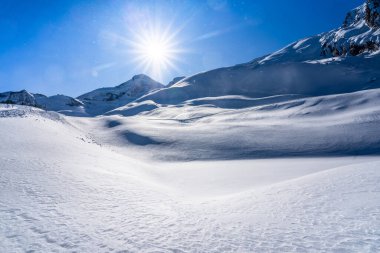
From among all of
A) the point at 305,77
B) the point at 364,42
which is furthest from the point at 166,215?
the point at 364,42

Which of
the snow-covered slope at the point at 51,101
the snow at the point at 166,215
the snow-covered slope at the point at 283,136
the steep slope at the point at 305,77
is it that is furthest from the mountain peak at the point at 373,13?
the snow-covered slope at the point at 51,101

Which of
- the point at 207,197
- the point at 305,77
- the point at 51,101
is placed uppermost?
the point at 51,101

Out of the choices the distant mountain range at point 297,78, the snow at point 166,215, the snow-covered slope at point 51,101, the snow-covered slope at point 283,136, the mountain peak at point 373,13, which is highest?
the mountain peak at point 373,13

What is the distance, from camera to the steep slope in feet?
202

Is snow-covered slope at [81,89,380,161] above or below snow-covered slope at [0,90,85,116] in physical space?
below

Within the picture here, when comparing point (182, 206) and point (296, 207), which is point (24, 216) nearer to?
point (182, 206)

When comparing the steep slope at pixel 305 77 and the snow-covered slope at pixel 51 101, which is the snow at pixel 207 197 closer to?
the steep slope at pixel 305 77

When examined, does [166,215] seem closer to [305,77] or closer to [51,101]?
[305,77]

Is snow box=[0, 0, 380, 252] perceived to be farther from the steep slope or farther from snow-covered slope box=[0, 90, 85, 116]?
snow-covered slope box=[0, 90, 85, 116]

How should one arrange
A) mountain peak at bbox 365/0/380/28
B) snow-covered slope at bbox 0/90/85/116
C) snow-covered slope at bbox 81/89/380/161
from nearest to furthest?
snow-covered slope at bbox 81/89/380/161
mountain peak at bbox 365/0/380/28
snow-covered slope at bbox 0/90/85/116

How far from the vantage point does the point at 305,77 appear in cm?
6812

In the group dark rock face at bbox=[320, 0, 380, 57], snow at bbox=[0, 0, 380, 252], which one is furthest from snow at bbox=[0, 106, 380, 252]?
dark rock face at bbox=[320, 0, 380, 57]

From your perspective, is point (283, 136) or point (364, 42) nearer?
point (283, 136)

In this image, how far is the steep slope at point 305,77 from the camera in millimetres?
61681
